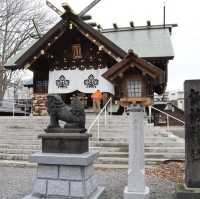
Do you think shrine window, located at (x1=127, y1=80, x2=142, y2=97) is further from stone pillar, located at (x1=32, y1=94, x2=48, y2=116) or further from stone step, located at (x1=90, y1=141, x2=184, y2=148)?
stone pillar, located at (x1=32, y1=94, x2=48, y2=116)

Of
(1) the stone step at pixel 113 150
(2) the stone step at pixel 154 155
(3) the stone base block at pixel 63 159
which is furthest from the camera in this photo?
(1) the stone step at pixel 113 150

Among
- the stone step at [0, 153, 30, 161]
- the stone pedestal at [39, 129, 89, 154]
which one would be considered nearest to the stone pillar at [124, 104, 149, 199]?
the stone pedestal at [39, 129, 89, 154]

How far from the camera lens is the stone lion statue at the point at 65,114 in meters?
6.89

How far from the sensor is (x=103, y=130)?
13797mm

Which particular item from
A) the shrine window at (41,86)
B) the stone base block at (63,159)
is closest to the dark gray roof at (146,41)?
the shrine window at (41,86)

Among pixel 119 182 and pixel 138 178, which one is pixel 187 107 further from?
pixel 119 182

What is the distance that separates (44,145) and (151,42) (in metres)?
14.1

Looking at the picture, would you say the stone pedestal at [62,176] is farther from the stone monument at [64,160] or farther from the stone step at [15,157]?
the stone step at [15,157]

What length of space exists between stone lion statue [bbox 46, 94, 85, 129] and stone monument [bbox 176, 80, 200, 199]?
220cm

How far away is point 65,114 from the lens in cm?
692

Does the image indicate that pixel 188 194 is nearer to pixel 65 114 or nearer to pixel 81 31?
pixel 65 114

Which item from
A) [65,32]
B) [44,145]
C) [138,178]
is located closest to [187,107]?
[138,178]

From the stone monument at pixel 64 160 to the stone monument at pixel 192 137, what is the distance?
187cm

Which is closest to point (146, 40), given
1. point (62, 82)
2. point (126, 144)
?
point (62, 82)
